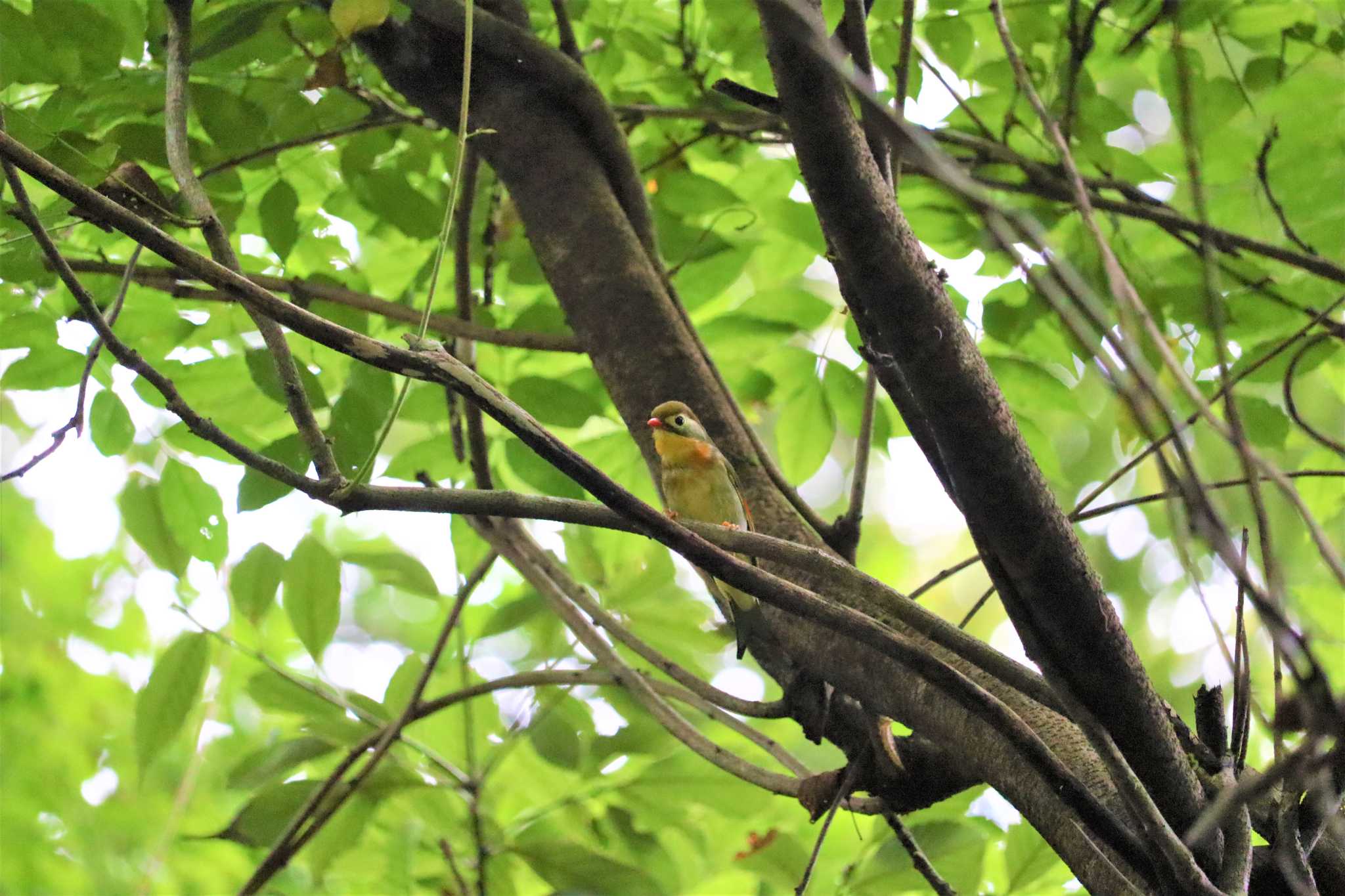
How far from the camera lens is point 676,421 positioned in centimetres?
210

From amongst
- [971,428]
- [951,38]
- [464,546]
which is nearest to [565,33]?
[951,38]

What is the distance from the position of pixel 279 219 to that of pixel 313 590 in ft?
2.77

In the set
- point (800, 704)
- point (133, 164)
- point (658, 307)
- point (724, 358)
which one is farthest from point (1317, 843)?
point (133, 164)

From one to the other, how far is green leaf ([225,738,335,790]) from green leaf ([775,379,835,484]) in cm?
126

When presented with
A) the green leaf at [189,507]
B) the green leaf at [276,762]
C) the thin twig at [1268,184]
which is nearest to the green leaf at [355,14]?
the green leaf at [189,507]

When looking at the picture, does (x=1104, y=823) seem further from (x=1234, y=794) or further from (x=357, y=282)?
(x=357, y=282)

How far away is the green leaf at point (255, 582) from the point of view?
2.41 metres

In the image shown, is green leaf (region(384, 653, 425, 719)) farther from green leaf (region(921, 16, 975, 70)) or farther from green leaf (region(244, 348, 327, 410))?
green leaf (region(921, 16, 975, 70))

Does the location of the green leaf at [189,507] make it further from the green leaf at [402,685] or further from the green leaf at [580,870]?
the green leaf at [580,870]

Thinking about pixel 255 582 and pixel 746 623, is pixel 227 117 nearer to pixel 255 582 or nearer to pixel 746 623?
pixel 255 582

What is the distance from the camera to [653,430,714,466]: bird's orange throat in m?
2.17

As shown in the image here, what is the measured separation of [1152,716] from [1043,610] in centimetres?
20

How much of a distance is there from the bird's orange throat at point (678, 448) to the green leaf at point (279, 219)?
3.13ft

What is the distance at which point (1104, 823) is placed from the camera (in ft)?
4.15
